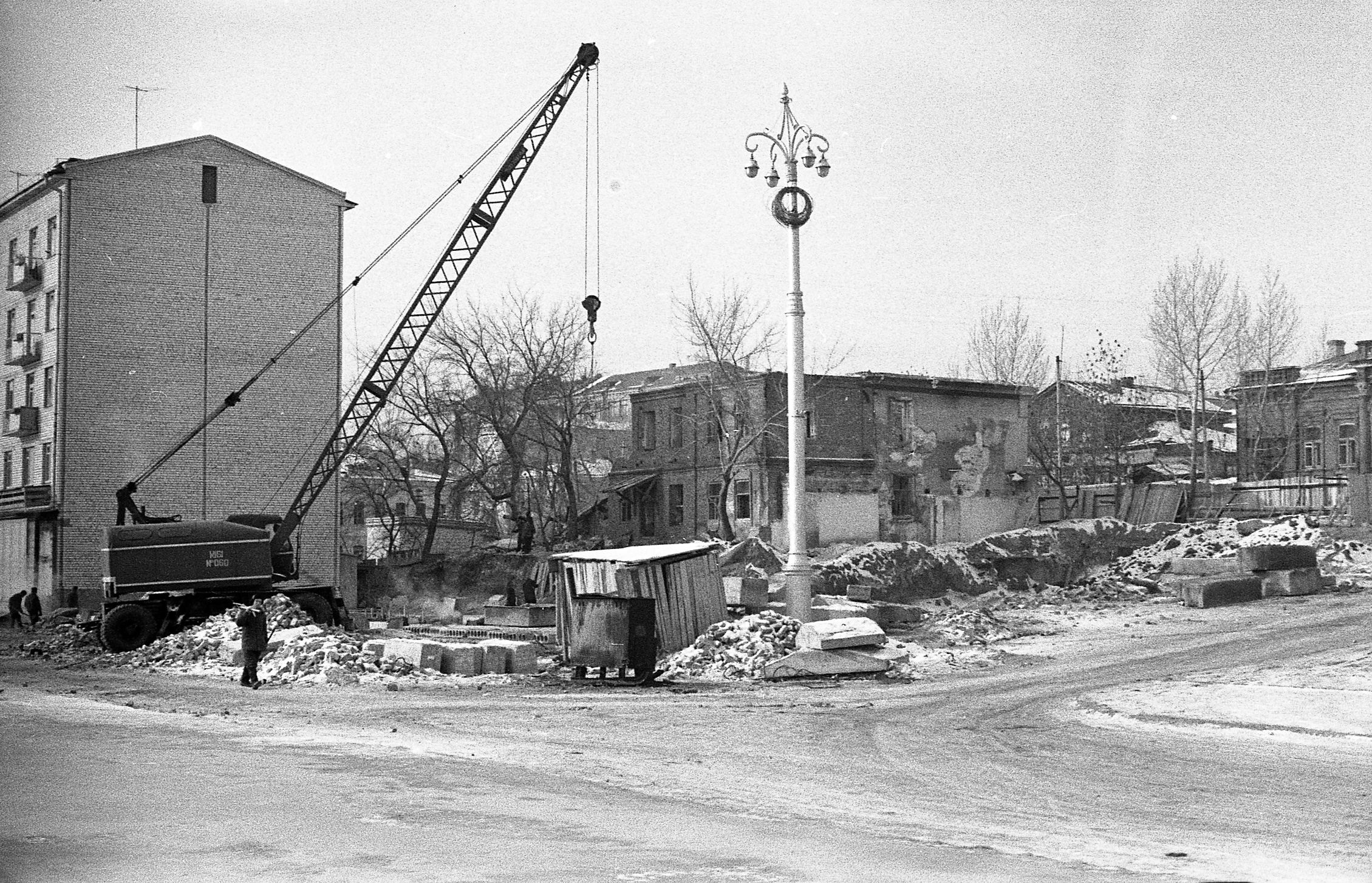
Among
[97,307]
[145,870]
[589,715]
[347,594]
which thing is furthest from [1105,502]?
[145,870]

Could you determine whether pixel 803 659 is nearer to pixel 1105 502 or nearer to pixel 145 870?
pixel 145 870

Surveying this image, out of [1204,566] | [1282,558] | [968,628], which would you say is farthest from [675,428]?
[968,628]

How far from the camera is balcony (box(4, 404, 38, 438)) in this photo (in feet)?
141

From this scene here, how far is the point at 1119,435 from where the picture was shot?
207ft

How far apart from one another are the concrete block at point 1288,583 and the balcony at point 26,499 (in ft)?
108

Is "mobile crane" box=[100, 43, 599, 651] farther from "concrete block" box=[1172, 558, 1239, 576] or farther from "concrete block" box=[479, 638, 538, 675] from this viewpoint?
"concrete block" box=[1172, 558, 1239, 576]

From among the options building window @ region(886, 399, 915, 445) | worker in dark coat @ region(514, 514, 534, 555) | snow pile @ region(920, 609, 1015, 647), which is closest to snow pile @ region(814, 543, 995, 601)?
snow pile @ region(920, 609, 1015, 647)

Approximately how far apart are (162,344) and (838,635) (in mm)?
26903

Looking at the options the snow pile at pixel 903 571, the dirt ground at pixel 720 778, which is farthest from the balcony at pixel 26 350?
the snow pile at pixel 903 571

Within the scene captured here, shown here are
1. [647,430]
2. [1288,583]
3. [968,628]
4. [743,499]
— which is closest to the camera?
[968,628]

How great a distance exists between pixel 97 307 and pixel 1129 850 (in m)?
38.3

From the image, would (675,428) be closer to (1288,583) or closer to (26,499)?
(26,499)

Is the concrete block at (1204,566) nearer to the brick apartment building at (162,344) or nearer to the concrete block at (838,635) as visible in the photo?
the concrete block at (838,635)

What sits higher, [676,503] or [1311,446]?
[1311,446]
